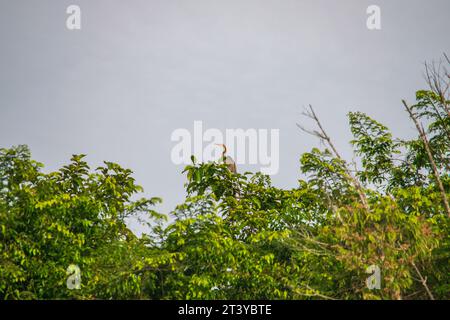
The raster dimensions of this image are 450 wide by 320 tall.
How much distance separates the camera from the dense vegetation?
10695 millimetres

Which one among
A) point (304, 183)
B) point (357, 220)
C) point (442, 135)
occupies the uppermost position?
point (442, 135)

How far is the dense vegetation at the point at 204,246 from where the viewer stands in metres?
10.7

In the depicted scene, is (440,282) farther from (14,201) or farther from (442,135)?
(14,201)

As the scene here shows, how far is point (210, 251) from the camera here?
37.9 ft

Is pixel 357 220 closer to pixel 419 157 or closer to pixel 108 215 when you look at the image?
pixel 108 215

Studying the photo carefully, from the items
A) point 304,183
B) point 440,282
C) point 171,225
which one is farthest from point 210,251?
point 304,183

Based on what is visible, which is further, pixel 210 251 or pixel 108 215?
pixel 108 215

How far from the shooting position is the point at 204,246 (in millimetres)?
11594
